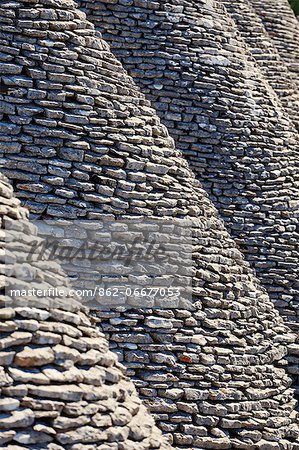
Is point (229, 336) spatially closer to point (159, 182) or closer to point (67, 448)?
point (159, 182)

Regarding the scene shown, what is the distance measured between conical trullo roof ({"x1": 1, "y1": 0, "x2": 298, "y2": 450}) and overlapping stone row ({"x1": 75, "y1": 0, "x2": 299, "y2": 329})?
2.24 metres

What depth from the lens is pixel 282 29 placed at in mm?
18484

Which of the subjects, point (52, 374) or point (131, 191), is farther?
point (131, 191)

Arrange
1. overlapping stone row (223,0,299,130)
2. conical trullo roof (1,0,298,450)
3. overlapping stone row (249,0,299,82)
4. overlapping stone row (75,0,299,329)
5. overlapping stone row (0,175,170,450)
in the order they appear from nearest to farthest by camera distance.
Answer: overlapping stone row (0,175,170,450)
conical trullo roof (1,0,298,450)
overlapping stone row (75,0,299,329)
overlapping stone row (223,0,299,130)
overlapping stone row (249,0,299,82)

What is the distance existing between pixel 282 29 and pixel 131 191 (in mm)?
8929

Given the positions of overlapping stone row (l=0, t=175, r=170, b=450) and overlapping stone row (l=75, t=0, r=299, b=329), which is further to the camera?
overlapping stone row (l=75, t=0, r=299, b=329)

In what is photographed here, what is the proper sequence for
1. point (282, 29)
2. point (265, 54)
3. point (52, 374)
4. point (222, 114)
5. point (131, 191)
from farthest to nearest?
point (282, 29) < point (265, 54) < point (222, 114) < point (131, 191) < point (52, 374)

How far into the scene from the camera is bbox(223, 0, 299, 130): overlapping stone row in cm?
1653

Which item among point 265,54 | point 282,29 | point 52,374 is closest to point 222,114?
point 265,54

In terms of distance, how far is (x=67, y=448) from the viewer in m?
6.80

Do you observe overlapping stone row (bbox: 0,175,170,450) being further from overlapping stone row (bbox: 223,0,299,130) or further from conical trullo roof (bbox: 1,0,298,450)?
overlapping stone row (bbox: 223,0,299,130)

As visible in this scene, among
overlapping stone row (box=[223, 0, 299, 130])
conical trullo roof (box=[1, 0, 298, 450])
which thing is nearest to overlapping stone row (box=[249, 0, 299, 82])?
overlapping stone row (box=[223, 0, 299, 130])

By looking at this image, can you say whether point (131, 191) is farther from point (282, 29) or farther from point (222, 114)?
point (282, 29)

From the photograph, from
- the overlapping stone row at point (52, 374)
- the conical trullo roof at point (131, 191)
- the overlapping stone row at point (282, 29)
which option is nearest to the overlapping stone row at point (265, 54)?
the overlapping stone row at point (282, 29)
